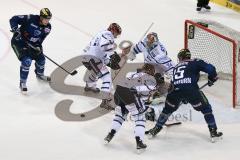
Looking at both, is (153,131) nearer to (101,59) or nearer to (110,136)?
(110,136)

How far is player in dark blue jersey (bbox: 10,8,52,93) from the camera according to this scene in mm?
6035

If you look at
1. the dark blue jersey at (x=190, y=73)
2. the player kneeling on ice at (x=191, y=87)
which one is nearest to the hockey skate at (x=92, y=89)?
the player kneeling on ice at (x=191, y=87)

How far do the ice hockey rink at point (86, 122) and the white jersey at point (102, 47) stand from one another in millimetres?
540

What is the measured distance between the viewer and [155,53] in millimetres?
6191

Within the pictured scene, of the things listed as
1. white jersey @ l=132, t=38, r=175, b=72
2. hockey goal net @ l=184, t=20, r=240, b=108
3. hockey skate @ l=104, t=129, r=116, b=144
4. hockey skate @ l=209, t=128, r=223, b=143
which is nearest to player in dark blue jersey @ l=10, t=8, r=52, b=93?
white jersey @ l=132, t=38, r=175, b=72

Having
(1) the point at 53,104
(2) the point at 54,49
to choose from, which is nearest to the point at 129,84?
(1) the point at 53,104

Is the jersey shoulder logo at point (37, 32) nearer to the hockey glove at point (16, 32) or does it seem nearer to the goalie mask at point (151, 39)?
the hockey glove at point (16, 32)

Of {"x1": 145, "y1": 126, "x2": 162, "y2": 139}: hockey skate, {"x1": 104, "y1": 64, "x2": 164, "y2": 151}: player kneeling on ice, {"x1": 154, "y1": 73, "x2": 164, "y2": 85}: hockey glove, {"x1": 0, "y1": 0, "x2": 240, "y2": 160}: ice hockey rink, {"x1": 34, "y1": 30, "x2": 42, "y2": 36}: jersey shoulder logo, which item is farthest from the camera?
{"x1": 154, "y1": 73, "x2": 164, "y2": 85}: hockey glove

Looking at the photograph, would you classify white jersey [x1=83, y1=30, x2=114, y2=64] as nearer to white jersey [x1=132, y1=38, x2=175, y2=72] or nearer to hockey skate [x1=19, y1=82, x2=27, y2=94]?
white jersey [x1=132, y1=38, x2=175, y2=72]

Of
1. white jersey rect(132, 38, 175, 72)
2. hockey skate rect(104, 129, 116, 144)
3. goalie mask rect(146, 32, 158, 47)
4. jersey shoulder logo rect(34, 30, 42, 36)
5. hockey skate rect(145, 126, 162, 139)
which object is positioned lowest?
hockey skate rect(145, 126, 162, 139)

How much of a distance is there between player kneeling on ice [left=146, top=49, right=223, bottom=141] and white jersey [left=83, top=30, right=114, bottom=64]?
0.87 meters

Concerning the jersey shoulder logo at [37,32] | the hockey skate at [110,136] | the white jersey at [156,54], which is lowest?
the hockey skate at [110,136]

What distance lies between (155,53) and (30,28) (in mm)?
1378

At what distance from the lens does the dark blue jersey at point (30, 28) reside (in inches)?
238
